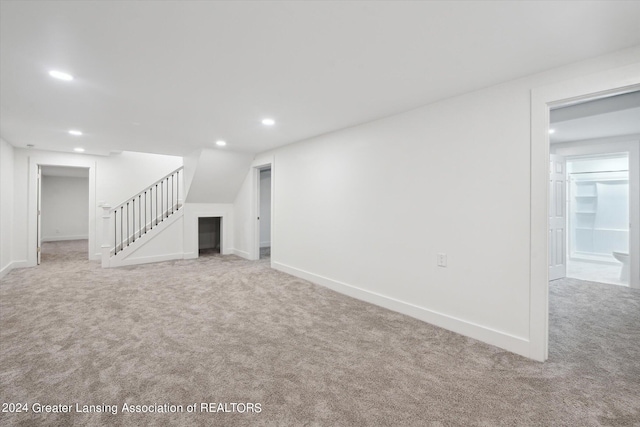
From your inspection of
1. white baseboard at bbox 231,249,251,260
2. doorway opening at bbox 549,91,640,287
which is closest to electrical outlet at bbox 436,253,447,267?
doorway opening at bbox 549,91,640,287

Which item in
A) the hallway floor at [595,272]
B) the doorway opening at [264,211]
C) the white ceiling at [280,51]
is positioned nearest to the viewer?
the white ceiling at [280,51]

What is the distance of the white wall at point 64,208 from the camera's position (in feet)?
31.7

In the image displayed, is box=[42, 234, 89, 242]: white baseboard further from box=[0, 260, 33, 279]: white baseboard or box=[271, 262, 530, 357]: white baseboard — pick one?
box=[271, 262, 530, 357]: white baseboard

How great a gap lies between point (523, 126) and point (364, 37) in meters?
1.62

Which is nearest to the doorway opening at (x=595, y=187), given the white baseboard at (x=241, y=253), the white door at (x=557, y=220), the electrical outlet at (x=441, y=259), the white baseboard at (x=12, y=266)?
the white door at (x=557, y=220)

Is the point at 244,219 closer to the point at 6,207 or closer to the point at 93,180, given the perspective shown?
the point at 93,180

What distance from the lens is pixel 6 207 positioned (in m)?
5.25

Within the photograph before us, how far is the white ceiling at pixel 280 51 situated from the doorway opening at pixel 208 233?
4.69 metres

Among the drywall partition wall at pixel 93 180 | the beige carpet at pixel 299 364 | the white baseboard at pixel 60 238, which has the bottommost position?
the beige carpet at pixel 299 364

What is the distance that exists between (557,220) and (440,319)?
3.56 metres

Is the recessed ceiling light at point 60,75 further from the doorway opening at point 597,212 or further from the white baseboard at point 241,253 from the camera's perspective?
the doorway opening at point 597,212

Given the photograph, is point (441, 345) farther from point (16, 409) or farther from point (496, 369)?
point (16, 409)

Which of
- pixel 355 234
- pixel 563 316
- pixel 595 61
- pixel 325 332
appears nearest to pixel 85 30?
pixel 325 332

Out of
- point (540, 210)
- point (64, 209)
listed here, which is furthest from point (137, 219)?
point (540, 210)
